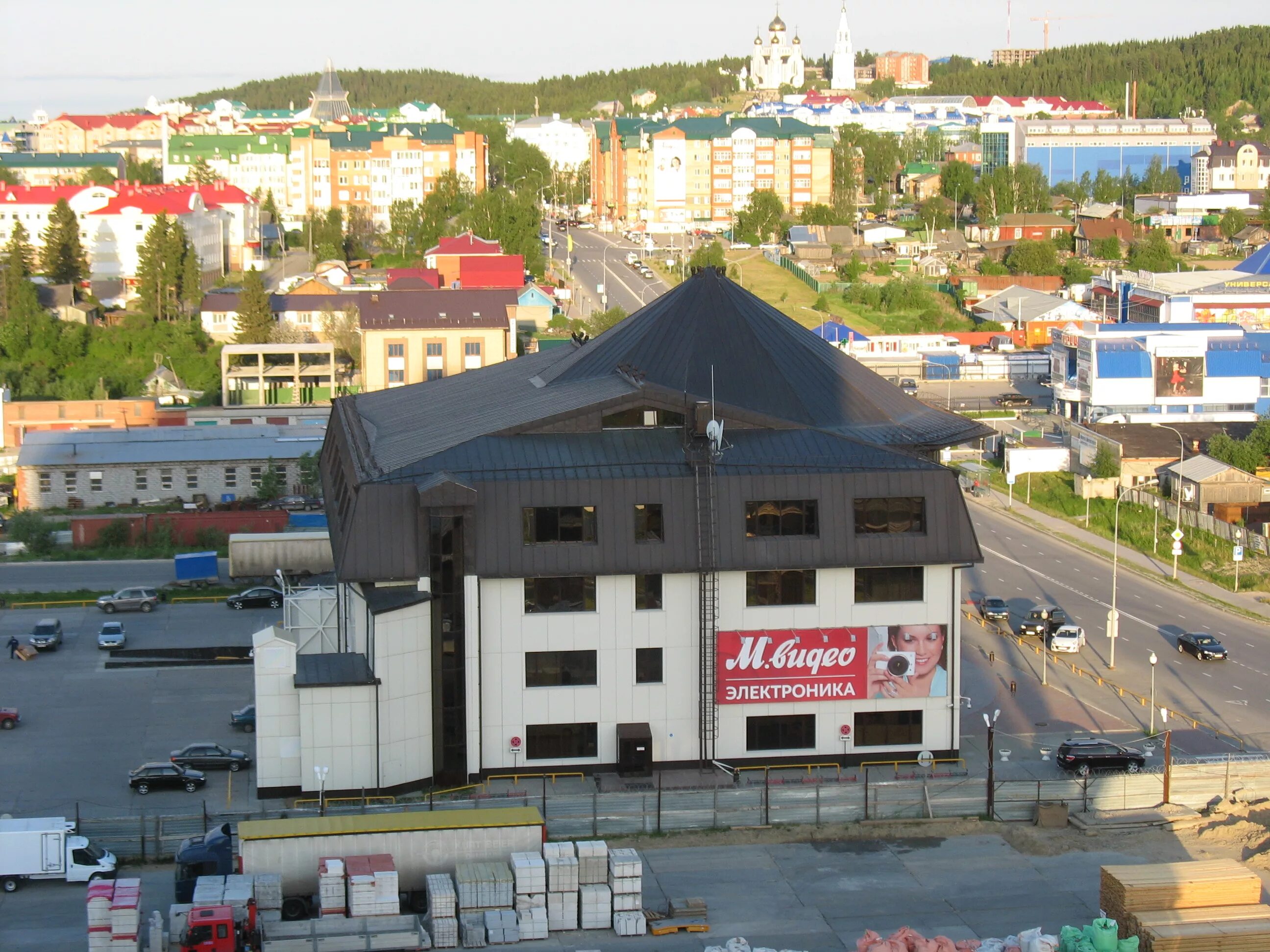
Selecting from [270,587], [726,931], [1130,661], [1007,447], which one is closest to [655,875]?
[726,931]

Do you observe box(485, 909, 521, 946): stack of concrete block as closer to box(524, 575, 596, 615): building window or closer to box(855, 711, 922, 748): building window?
box(524, 575, 596, 615): building window

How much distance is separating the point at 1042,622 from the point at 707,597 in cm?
1836

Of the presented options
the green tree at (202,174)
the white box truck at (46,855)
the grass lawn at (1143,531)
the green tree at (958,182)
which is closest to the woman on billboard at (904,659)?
the white box truck at (46,855)

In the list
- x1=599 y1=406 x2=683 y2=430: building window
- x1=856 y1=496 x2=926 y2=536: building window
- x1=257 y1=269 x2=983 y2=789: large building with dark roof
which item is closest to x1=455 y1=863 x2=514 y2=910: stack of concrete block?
x1=257 y1=269 x2=983 y2=789: large building with dark roof

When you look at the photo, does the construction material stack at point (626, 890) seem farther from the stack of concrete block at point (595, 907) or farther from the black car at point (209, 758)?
the black car at point (209, 758)

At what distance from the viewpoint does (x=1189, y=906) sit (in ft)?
89.2

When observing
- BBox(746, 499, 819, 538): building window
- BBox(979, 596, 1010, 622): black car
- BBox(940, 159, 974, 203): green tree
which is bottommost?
BBox(979, 596, 1010, 622): black car

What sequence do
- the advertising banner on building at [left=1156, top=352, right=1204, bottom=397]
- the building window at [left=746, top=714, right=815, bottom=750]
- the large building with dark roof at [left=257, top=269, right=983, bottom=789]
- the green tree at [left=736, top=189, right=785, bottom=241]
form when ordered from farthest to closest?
the green tree at [left=736, top=189, right=785, bottom=241] → the advertising banner on building at [left=1156, top=352, right=1204, bottom=397] → the building window at [left=746, top=714, right=815, bottom=750] → the large building with dark roof at [left=257, top=269, right=983, bottom=789]

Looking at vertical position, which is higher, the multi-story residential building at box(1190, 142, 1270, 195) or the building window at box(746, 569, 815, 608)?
the multi-story residential building at box(1190, 142, 1270, 195)

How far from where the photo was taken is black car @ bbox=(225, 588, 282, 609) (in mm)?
50438

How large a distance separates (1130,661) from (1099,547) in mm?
16377

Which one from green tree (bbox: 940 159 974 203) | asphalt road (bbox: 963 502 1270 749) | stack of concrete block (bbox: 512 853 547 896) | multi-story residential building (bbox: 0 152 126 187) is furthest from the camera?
green tree (bbox: 940 159 974 203)

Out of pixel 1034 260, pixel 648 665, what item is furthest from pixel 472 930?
pixel 1034 260

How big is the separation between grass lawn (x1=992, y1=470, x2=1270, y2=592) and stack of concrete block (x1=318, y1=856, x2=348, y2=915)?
126ft
